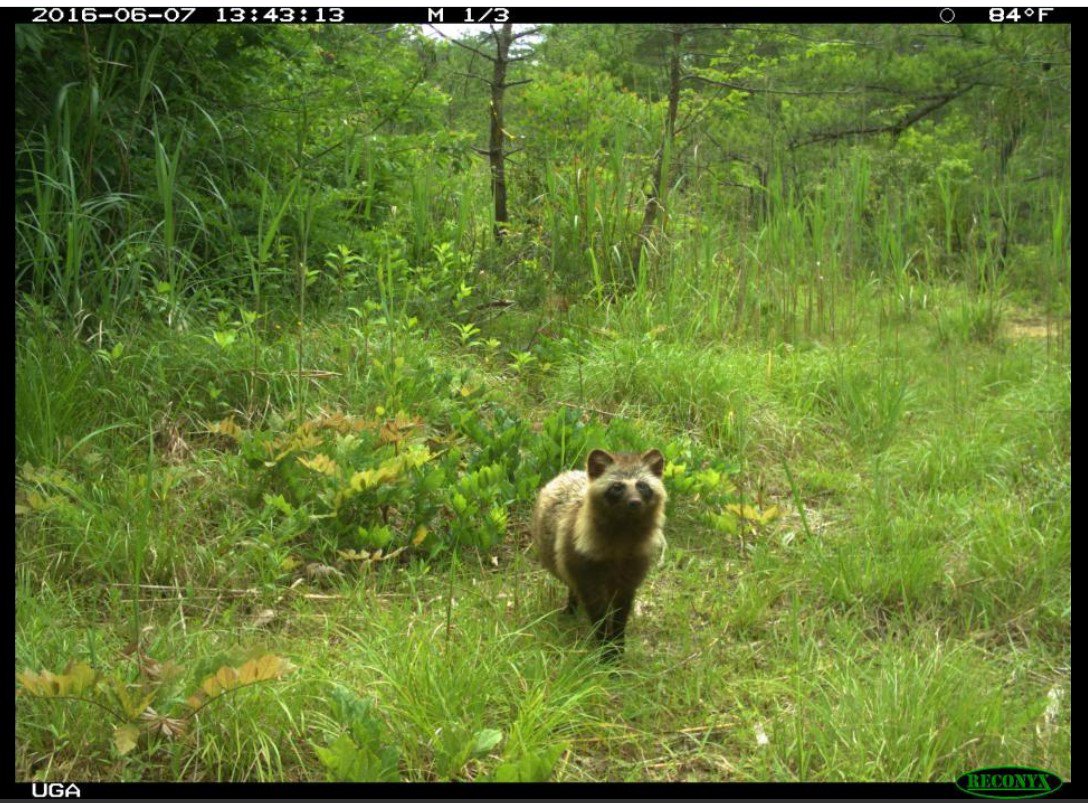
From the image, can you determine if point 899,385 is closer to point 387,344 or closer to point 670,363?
point 670,363

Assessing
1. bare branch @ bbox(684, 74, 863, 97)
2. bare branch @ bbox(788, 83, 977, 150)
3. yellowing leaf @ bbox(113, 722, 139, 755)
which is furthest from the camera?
bare branch @ bbox(684, 74, 863, 97)

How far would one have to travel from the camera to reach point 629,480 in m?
2.52

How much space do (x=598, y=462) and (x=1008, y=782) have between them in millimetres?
1322

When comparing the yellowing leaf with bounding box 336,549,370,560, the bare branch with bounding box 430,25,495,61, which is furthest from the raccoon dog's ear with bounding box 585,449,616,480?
the bare branch with bounding box 430,25,495,61

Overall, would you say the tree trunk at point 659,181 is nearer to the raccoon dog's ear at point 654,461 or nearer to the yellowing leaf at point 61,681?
the raccoon dog's ear at point 654,461

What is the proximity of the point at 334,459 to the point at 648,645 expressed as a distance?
1.18 m

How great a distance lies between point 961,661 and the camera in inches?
68.9

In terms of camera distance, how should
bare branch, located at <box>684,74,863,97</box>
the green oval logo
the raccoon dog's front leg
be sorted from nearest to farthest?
1. the green oval logo
2. bare branch, located at <box>684,74,863,97</box>
3. the raccoon dog's front leg

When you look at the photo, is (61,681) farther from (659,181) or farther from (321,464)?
(659,181)

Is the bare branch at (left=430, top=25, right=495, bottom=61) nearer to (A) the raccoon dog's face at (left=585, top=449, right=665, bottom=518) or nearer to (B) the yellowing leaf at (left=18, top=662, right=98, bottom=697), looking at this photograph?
(A) the raccoon dog's face at (left=585, top=449, right=665, bottom=518)

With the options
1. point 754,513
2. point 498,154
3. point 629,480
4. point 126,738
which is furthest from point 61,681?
point 498,154

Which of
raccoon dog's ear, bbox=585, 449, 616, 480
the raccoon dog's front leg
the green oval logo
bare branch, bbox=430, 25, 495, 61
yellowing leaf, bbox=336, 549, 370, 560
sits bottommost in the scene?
the raccoon dog's front leg

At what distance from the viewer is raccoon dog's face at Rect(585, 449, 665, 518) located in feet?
8.21
